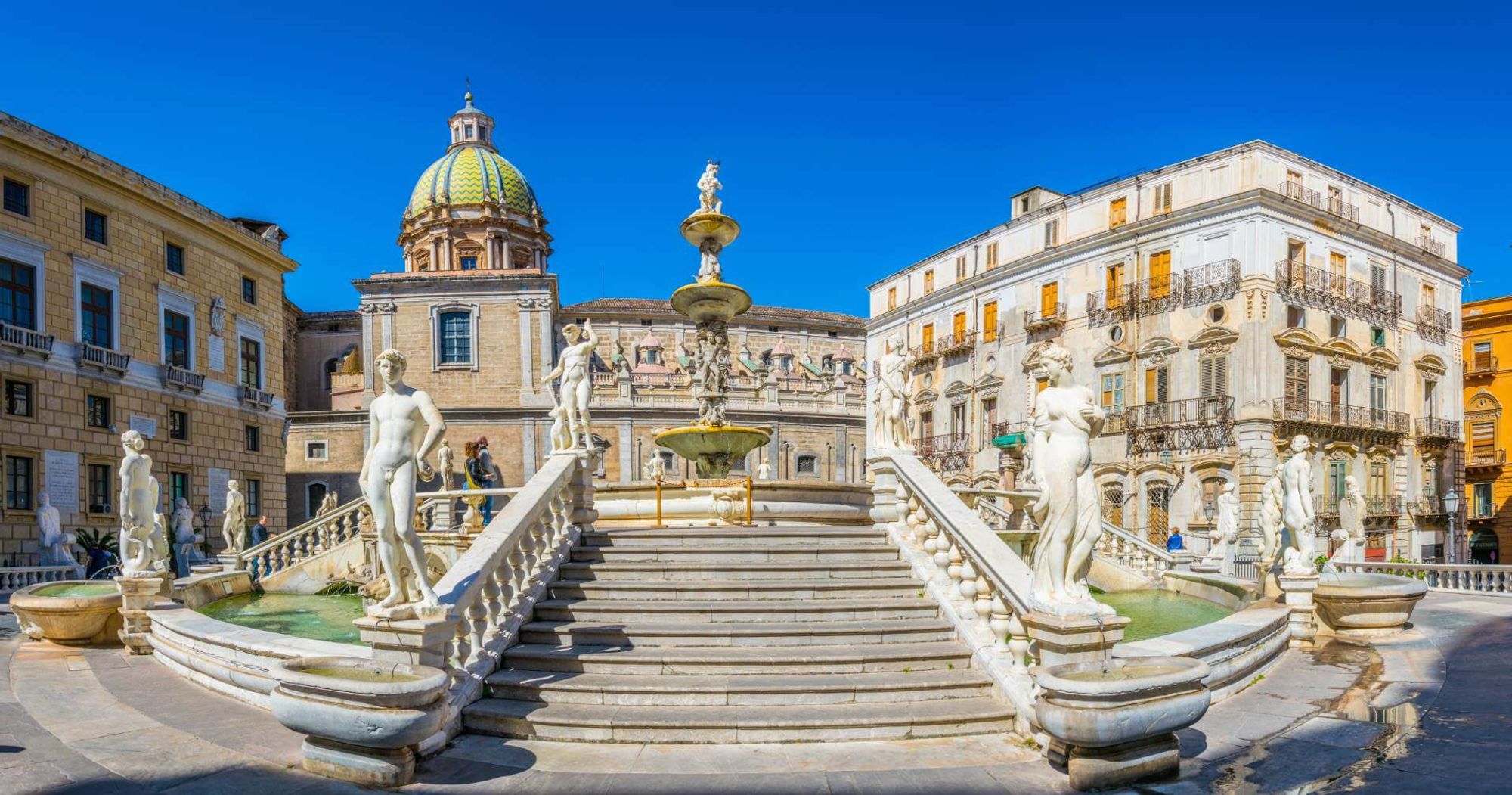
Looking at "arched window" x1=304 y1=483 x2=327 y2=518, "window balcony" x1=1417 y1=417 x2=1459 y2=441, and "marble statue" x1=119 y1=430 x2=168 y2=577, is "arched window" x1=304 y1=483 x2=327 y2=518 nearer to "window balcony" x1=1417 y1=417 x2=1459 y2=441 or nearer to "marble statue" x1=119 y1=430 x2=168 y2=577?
"marble statue" x1=119 y1=430 x2=168 y2=577

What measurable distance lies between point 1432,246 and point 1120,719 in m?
41.3

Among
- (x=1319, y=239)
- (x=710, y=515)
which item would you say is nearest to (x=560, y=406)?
(x=710, y=515)

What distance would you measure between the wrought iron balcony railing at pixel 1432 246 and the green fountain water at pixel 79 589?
4357 centimetres

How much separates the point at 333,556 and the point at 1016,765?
52.1ft

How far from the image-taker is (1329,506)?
31578mm

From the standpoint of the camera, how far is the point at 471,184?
50.9 metres

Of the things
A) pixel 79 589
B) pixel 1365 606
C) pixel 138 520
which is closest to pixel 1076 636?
pixel 1365 606

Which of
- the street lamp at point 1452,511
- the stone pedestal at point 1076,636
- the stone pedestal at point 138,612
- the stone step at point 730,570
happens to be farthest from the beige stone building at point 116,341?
the street lamp at point 1452,511

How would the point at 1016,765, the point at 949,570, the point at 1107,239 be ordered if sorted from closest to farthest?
the point at 1016,765 < the point at 949,570 < the point at 1107,239

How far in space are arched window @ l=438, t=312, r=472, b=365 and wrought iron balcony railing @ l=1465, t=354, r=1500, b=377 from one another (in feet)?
157

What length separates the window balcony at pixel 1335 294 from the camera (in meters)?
31.3

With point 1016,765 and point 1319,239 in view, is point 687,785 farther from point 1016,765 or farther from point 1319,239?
point 1319,239

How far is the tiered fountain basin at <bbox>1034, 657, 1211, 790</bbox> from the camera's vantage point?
5.72 metres

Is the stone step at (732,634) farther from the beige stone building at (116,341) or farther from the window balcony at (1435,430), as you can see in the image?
the window balcony at (1435,430)
